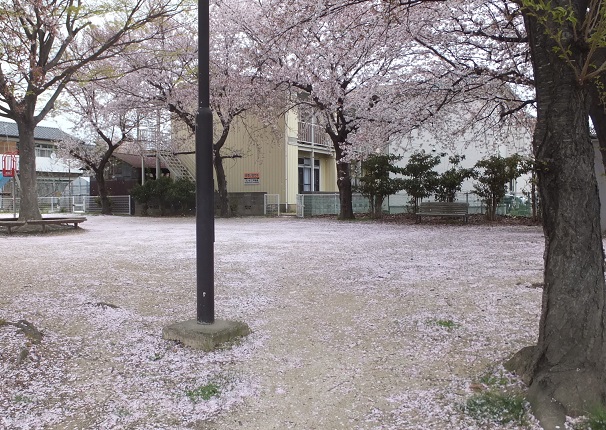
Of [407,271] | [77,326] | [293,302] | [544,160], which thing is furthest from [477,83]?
[77,326]

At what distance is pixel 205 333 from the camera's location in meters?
3.89

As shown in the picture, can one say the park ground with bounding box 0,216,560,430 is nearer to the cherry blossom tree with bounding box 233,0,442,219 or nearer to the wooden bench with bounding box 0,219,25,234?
the wooden bench with bounding box 0,219,25,234

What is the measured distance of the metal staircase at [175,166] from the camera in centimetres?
2723

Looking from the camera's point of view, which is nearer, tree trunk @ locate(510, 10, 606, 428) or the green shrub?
tree trunk @ locate(510, 10, 606, 428)

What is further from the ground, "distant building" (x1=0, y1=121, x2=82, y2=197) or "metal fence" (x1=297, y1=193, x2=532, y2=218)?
"distant building" (x1=0, y1=121, x2=82, y2=197)

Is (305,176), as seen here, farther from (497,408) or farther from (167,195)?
(497,408)

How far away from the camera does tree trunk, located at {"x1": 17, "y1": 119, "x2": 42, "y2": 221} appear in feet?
44.0

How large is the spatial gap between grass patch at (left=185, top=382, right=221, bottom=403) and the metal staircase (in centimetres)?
2445

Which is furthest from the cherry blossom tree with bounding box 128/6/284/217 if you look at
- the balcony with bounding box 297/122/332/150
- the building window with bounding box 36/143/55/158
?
the building window with bounding box 36/143/55/158

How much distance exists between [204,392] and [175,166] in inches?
1024

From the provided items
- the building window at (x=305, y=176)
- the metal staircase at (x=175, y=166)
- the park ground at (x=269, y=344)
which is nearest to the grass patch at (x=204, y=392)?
the park ground at (x=269, y=344)

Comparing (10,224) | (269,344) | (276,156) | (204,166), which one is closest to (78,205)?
(276,156)

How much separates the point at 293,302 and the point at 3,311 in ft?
9.70

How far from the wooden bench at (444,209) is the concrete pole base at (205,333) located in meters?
13.8
